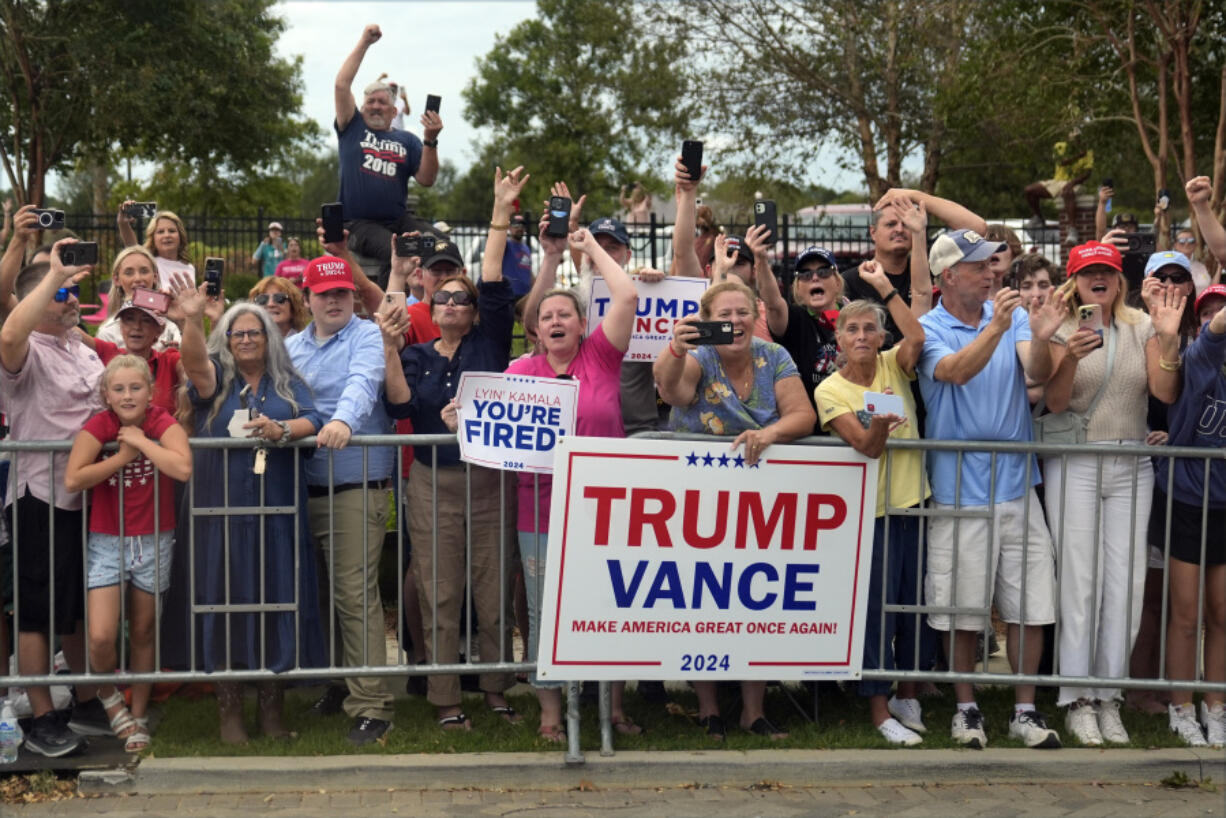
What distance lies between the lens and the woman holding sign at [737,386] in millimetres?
6285

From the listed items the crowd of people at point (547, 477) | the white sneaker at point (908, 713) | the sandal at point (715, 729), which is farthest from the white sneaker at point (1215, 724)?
the sandal at point (715, 729)

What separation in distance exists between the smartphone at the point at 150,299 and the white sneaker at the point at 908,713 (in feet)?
12.9

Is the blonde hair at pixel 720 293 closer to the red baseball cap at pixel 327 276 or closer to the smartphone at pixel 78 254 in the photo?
the red baseball cap at pixel 327 276

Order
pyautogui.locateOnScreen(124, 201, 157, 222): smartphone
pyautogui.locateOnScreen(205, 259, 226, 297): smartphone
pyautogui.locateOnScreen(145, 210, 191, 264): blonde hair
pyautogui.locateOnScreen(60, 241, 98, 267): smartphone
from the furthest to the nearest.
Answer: pyautogui.locateOnScreen(124, 201, 157, 222): smartphone < pyautogui.locateOnScreen(145, 210, 191, 264): blonde hair < pyautogui.locateOnScreen(205, 259, 226, 297): smartphone < pyautogui.locateOnScreen(60, 241, 98, 267): smartphone

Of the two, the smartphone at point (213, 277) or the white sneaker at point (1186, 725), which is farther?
the smartphone at point (213, 277)

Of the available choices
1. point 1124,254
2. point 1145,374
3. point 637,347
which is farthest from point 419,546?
point 1124,254

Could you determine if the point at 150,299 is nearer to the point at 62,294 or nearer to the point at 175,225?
the point at 62,294

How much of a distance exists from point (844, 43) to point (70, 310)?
22.7 meters

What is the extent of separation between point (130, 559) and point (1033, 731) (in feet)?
13.9

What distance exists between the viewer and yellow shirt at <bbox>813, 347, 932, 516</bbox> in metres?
6.48

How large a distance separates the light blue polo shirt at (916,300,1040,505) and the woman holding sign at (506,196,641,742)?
57.9 inches

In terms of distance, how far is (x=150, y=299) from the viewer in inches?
258

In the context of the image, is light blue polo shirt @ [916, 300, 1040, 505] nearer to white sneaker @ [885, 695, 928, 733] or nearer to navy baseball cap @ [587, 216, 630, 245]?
white sneaker @ [885, 695, 928, 733]

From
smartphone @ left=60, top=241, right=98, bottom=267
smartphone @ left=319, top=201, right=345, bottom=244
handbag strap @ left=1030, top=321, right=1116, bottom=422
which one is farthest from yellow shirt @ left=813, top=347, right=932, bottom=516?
smartphone @ left=60, top=241, right=98, bottom=267
